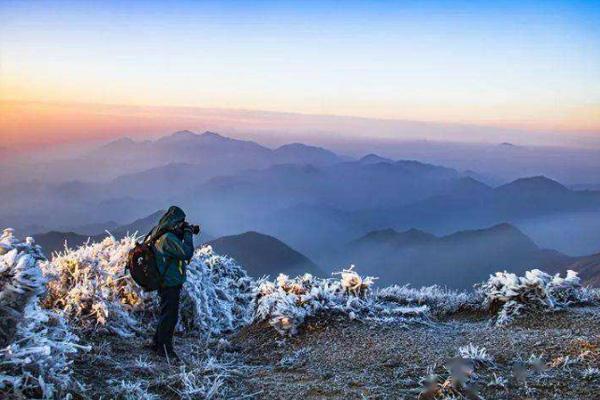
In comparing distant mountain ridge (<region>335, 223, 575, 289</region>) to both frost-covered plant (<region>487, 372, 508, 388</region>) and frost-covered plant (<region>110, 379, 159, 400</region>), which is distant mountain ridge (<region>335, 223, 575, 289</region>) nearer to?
frost-covered plant (<region>487, 372, 508, 388</region>)

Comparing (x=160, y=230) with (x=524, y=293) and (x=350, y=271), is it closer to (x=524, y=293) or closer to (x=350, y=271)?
(x=350, y=271)

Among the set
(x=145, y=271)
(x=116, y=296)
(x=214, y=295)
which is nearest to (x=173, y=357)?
(x=145, y=271)

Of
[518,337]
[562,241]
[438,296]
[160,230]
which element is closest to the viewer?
[518,337]

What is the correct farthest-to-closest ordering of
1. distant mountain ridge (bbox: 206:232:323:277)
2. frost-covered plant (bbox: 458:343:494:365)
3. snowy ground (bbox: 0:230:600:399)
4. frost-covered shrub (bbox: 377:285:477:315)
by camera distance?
1. distant mountain ridge (bbox: 206:232:323:277)
2. frost-covered shrub (bbox: 377:285:477:315)
3. frost-covered plant (bbox: 458:343:494:365)
4. snowy ground (bbox: 0:230:600:399)

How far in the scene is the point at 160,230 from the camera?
7.54 meters

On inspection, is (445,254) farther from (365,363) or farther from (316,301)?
(365,363)

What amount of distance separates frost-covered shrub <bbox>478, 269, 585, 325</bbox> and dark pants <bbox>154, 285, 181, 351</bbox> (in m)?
4.55

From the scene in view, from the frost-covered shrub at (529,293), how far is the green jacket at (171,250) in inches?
178

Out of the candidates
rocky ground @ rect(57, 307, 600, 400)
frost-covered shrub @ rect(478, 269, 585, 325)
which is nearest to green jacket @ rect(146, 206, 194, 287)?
rocky ground @ rect(57, 307, 600, 400)

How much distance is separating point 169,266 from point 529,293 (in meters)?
5.28

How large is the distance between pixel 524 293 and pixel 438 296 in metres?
1.90

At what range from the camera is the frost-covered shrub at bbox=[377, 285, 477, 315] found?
979 centimetres

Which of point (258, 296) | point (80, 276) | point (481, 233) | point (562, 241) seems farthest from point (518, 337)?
point (562, 241)

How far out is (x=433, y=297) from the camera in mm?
10359
